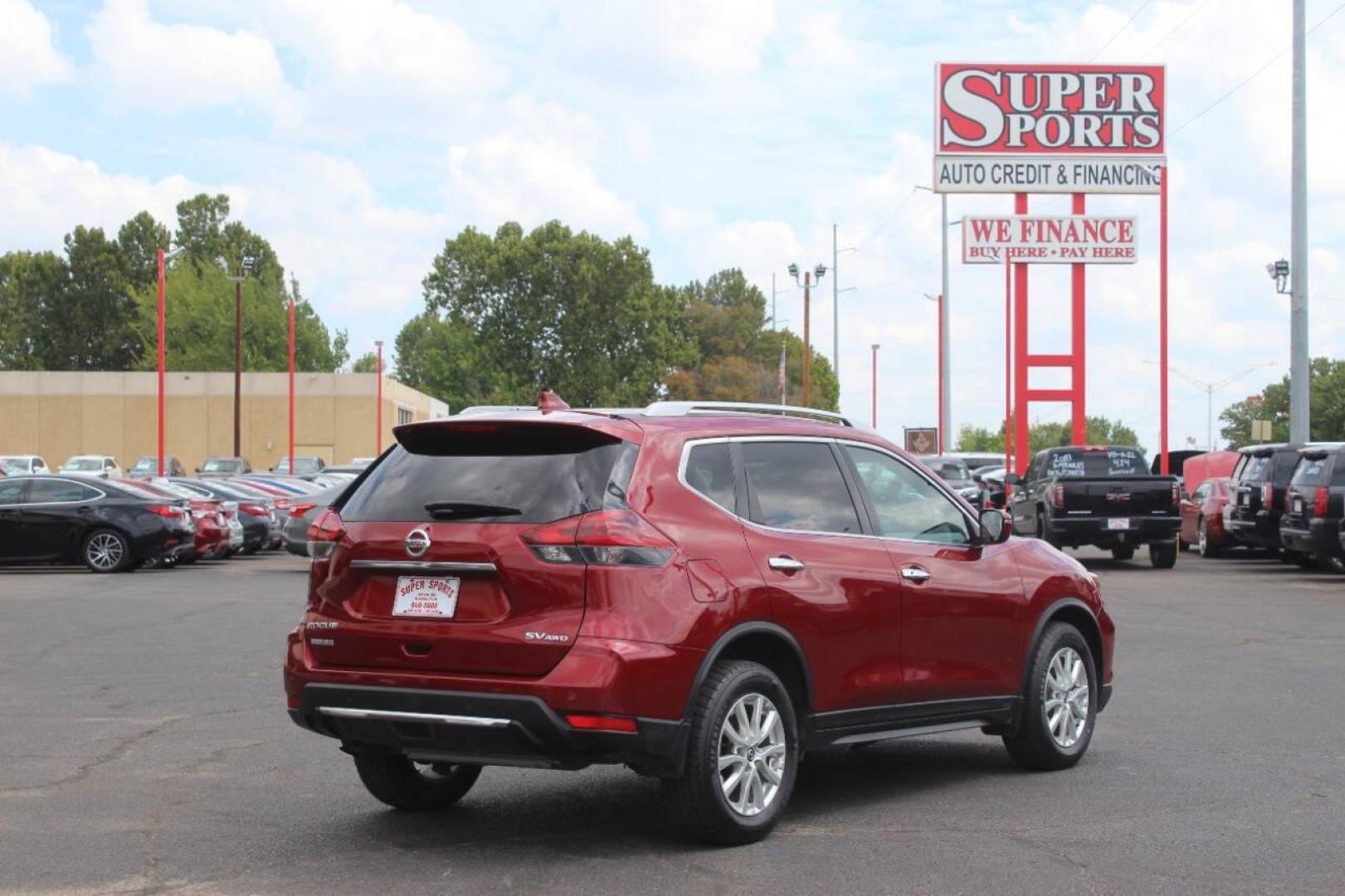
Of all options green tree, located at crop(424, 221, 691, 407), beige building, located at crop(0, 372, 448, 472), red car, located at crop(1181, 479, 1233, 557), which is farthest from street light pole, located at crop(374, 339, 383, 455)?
red car, located at crop(1181, 479, 1233, 557)

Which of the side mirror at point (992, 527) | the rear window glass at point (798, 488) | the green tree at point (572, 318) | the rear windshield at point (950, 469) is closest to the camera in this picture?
the rear window glass at point (798, 488)

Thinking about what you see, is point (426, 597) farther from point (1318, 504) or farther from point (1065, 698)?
point (1318, 504)

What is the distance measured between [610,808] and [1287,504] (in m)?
18.6

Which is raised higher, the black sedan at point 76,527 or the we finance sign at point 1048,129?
the we finance sign at point 1048,129

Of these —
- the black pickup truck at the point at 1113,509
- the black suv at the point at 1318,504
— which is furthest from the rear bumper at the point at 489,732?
the black pickup truck at the point at 1113,509

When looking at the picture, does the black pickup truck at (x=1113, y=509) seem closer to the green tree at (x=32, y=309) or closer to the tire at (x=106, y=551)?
the tire at (x=106, y=551)

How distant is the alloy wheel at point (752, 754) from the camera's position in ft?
22.7

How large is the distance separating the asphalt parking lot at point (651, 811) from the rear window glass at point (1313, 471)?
1078cm

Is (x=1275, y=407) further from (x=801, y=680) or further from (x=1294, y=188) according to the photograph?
(x=801, y=680)

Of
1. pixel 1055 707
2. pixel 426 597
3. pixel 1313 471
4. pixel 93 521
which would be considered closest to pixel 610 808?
pixel 426 597

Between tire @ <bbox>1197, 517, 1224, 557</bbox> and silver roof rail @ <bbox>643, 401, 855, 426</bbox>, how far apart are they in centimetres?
2387

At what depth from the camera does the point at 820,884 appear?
640cm

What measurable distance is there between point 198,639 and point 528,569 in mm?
10076

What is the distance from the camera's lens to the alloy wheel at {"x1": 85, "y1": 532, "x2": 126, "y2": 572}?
87.5 feet
